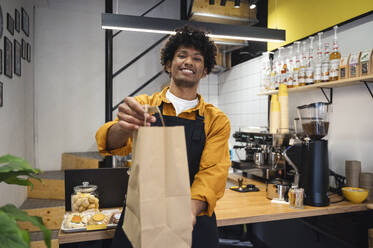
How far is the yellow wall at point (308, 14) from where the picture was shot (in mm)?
2316

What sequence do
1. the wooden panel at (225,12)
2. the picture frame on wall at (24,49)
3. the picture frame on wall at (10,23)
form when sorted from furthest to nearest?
the picture frame on wall at (24,49) → the wooden panel at (225,12) → the picture frame on wall at (10,23)

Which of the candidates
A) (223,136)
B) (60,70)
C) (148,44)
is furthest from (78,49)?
(223,136)

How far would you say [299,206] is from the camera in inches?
72.8

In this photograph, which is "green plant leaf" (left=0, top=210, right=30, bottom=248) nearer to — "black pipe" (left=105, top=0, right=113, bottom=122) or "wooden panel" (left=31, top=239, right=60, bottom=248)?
"wooden panel" (left=31, top=239, right=60, bottom=248)

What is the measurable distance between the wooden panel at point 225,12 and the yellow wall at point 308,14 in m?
0.31

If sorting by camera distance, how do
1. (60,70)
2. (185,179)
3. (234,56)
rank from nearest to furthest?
1. (185,179)
2. (234,56)
3. (60,70)

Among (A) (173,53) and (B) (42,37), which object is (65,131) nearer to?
(B) (42,37)

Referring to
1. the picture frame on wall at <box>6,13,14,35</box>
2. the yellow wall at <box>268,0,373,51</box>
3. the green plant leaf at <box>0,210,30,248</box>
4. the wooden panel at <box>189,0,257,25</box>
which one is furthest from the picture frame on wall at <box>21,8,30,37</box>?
the green plant leaf at <box>0,210,30,248</box>

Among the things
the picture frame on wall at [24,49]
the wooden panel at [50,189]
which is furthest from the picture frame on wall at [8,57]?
the wooden panel at [50,189]

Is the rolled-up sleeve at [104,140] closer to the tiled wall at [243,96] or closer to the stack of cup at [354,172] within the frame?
the stack of cup at [354,172]

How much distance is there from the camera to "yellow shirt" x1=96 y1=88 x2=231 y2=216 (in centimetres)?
117

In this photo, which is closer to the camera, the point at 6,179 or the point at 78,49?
the point at 6,179

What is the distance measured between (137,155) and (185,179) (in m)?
Result: 0.16

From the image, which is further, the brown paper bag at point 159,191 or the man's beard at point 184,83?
the man's beard at point 184,83
